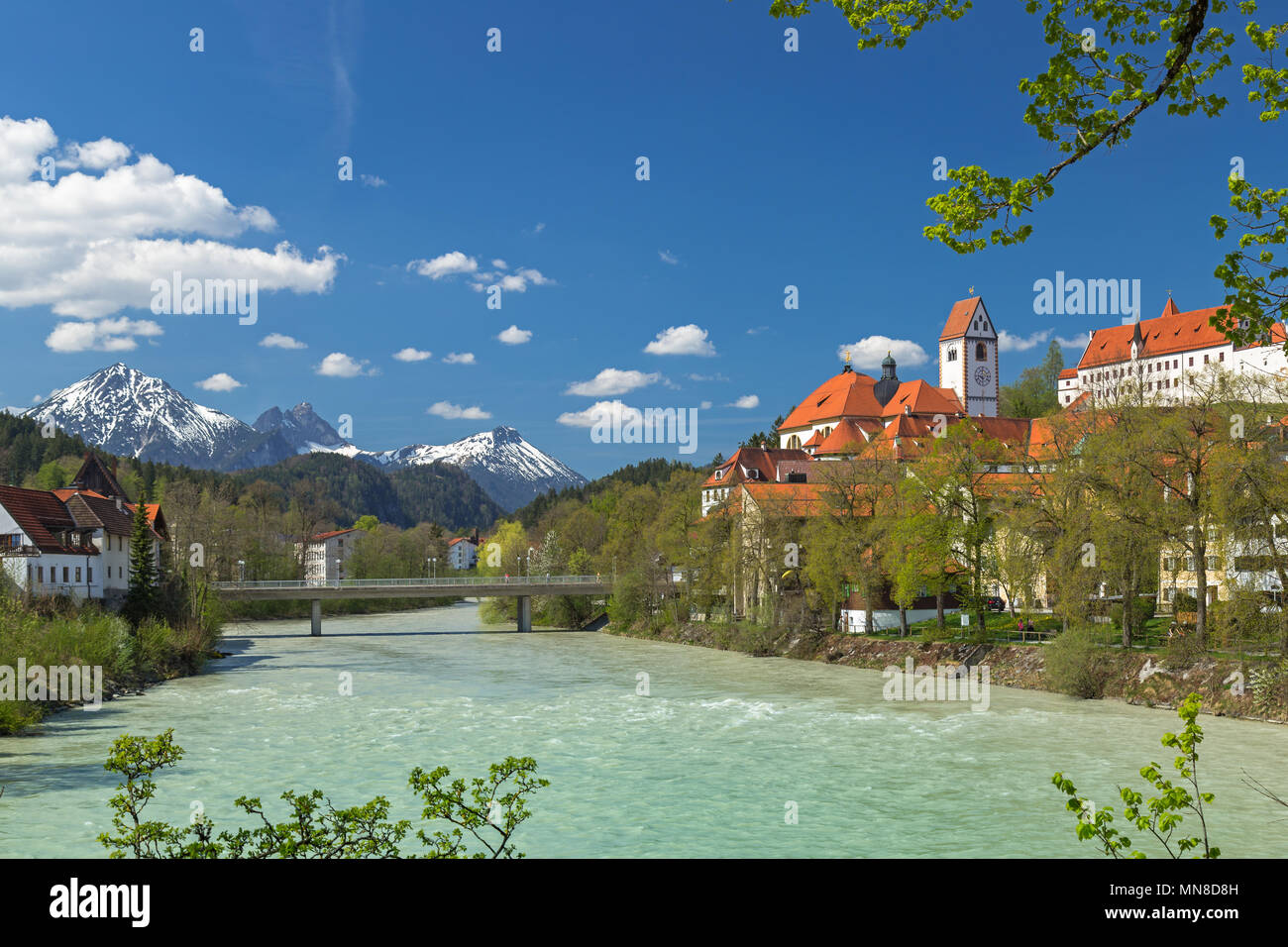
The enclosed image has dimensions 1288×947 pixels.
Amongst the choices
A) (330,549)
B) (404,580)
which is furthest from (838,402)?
(330,549)

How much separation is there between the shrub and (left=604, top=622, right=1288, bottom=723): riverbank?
19 cm

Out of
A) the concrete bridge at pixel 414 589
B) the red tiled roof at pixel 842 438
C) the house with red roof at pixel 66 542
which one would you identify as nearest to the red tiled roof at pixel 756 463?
the red tiled roof at pixel 842 438

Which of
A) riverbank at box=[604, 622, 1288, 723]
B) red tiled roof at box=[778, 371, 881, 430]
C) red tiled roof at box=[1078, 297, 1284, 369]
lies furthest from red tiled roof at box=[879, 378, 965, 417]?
riverbank at box=[604, 622, 1288, 723]

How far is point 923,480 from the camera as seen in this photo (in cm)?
5372

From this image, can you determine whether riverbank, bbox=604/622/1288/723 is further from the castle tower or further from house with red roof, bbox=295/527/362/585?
house with red roof, bbox=295/527/362/585

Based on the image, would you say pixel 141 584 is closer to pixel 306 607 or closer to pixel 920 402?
pixel 306 607

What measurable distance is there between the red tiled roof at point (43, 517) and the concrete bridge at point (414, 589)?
63.0ft

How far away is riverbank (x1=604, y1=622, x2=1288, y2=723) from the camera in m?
36.1

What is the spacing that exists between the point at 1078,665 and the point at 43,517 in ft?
178

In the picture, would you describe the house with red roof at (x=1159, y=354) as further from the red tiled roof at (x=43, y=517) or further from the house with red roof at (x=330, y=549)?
the house with red roof at (x=330, y=549)

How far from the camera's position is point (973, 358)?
12438cm

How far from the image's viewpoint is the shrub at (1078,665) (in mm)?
41625
